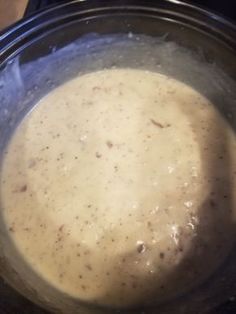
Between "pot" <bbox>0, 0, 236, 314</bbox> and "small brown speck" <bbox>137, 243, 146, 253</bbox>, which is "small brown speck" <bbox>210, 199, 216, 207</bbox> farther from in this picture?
"small brown speck" <bbox>137, 243, 146, 253</bbox>

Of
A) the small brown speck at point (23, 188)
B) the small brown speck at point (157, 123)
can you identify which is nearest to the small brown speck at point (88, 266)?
the small brown speck at point (23, 188)

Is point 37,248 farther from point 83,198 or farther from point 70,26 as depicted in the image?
point 70,26

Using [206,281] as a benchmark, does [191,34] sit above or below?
above

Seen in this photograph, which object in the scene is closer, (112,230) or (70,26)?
(112,230)

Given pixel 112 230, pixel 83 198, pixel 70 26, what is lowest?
pixel 112 230

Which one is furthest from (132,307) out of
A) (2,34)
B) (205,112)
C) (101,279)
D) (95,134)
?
(2,34)

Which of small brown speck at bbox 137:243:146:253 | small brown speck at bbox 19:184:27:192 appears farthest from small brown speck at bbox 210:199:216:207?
small brown speck at bbox 19:184:27:192
